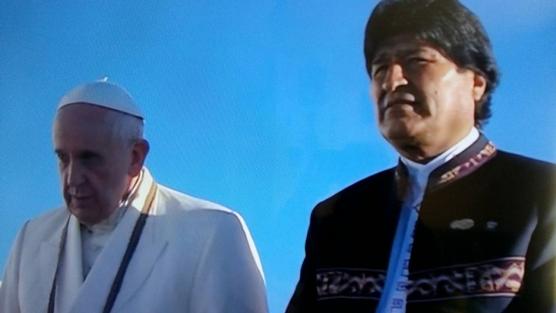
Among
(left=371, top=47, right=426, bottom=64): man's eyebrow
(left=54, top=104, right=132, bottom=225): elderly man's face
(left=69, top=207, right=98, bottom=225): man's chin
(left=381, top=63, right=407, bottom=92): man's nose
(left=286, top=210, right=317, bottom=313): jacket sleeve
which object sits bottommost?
(left=286, top=210, right=317, bottom=313): jacket sleeve

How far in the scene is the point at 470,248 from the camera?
6.45 ft

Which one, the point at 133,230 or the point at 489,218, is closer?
the point at 489,218

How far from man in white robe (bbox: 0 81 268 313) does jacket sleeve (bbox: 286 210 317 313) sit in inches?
9.4

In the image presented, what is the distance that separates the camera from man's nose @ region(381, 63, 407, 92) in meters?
2.05

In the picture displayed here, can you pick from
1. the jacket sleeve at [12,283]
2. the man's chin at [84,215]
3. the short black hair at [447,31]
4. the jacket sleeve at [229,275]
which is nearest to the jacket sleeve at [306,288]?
the jacket sleeve at [229,275]

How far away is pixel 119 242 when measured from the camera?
8.32ft

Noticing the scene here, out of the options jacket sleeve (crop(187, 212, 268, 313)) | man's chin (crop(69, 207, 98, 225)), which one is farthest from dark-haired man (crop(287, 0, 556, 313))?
man's chin (crop(69, 207, 98, 225))

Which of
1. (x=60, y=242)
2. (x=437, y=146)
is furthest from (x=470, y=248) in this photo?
(x=60, y=242)

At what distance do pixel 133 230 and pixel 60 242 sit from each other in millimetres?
214

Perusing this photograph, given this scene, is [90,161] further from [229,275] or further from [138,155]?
[229,275]

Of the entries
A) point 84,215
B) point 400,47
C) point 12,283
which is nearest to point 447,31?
point 400,47

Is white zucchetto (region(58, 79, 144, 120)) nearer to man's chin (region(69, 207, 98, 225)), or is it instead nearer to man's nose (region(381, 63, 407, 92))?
man's chin (region(69, 207, 98, 225))

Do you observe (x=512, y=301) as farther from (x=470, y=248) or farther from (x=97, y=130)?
(x=97, y=130)

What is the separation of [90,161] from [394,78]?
862 mm
